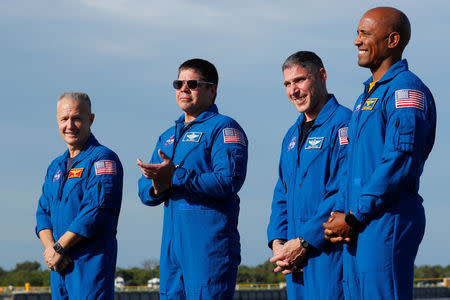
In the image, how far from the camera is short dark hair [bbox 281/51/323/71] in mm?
6410

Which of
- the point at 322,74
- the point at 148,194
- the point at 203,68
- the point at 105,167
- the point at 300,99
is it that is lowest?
the point at 148,194

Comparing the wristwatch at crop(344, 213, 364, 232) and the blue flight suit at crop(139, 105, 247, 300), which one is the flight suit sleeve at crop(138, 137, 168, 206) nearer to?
the blue flight suit at crop(139, 105, 247, 300)

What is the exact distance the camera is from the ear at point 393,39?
5344 mm

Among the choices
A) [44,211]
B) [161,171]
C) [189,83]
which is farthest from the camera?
[44,211]

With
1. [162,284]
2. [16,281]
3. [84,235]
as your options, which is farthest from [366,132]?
[16,281]

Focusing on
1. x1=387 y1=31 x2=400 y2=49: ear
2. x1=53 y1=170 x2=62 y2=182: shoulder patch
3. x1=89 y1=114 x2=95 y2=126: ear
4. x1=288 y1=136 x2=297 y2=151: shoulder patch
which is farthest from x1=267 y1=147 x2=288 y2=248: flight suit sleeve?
x1=53 y1=170 x2=62 y2=182: shoulder patch

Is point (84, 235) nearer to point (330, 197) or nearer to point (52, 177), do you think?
point (52, 177)

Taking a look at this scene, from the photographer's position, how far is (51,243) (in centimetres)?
755

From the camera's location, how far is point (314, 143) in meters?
6.21

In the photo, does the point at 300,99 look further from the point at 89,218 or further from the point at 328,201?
→ the point at 89,218

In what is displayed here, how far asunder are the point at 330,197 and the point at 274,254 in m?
0.77

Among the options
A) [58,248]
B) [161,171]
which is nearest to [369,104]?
[161,171]

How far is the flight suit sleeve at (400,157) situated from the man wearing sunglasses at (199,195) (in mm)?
1677

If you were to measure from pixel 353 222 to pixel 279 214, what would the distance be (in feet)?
4.55
